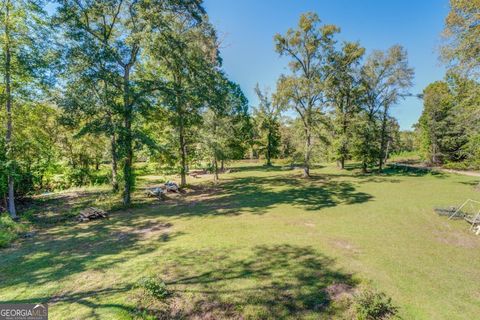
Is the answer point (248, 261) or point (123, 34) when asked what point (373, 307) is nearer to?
point (248, 261)

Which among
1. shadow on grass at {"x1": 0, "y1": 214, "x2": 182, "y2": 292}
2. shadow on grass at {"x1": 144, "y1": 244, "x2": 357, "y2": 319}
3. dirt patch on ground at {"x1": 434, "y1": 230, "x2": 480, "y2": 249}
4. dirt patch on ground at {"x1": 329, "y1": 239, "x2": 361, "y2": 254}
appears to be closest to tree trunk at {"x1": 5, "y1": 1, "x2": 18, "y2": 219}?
shadow on grass at {"x1": 0, "y1": 214, "x2": 182, "y2": 292}

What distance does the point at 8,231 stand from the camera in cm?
817

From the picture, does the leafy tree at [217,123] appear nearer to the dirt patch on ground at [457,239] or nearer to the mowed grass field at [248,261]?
the mowed grass field at [248,261]

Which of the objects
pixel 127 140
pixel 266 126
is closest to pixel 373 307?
pixel 127 140

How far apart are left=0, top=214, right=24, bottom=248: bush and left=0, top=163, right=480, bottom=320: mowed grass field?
46cm

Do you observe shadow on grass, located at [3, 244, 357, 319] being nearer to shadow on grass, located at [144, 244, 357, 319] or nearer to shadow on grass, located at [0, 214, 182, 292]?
shadow on grass, located at [144, 244, 357, 319]

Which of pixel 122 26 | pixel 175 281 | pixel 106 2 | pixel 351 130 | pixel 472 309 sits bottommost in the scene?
pixel 472 309

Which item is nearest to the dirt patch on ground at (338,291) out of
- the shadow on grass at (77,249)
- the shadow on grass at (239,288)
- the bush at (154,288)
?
the shadow on grass at (239,288)

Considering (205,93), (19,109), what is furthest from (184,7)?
(19,109)

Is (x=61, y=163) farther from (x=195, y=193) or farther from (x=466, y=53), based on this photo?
(x=466, y=53)

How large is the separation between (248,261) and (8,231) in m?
9.14

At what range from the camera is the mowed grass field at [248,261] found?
14.3 feet

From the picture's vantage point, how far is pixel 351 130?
2358cm

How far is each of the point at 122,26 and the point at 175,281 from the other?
46.7 ft
